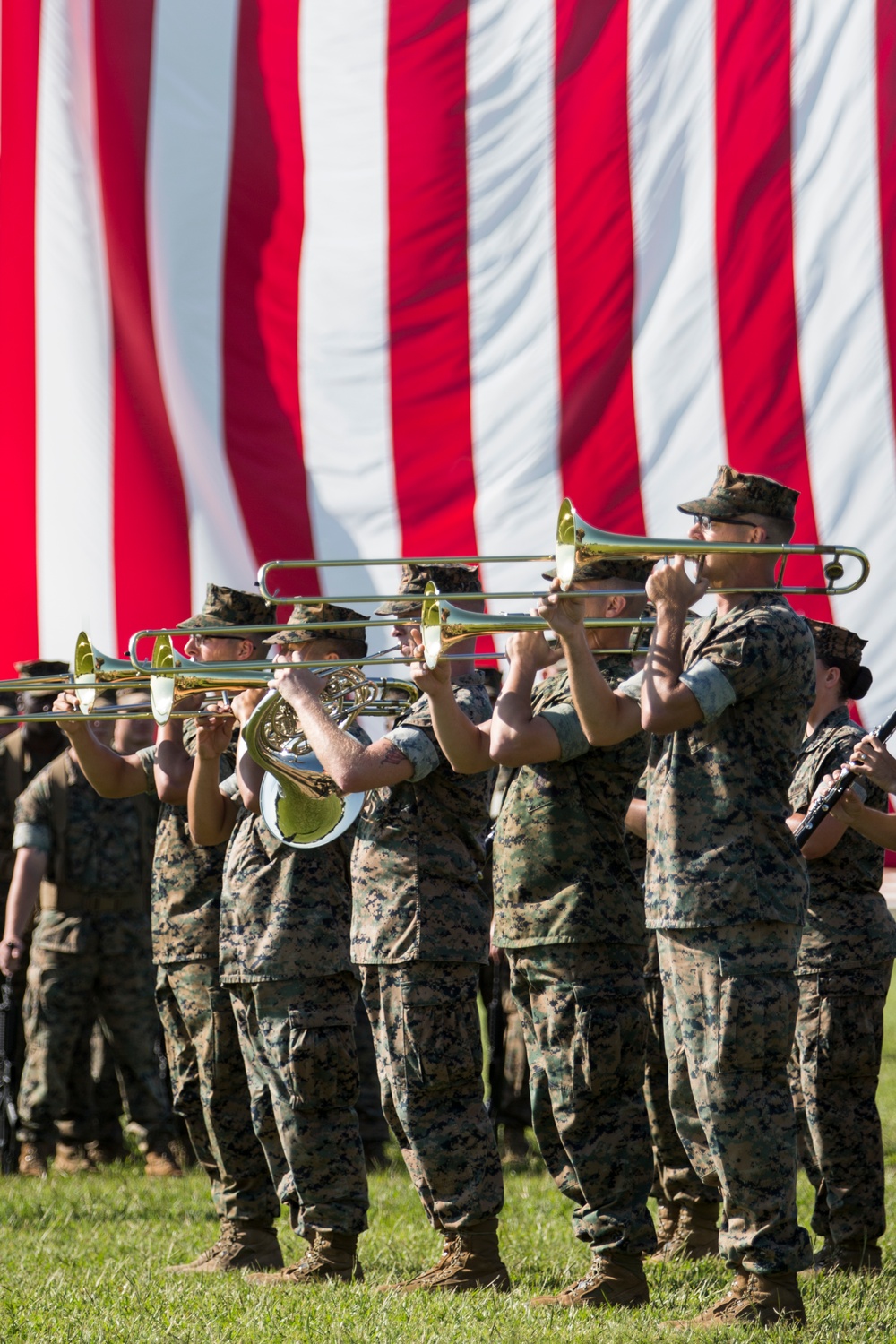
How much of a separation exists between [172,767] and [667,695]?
2621 millimetres

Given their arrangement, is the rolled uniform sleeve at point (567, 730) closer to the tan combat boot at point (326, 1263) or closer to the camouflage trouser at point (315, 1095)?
the camouflage trouser at point (315, 1095)

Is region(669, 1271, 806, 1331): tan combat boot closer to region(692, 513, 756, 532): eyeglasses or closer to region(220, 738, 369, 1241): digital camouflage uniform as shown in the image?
region(220, 738, 369, 1241): digital camouflage uniform

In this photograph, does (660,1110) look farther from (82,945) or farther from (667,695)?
(82,945)

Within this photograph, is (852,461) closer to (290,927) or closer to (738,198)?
(738,198)

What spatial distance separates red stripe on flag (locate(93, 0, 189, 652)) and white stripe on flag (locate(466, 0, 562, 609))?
1.63 m

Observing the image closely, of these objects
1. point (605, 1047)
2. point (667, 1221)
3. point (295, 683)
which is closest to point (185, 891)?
point (295, 683)

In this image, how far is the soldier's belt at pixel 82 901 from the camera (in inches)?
346

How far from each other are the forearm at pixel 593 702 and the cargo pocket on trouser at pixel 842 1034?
1433 millimetres

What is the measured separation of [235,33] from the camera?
9203 millimetres

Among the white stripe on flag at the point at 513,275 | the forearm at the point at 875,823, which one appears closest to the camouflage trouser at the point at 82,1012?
the white stripe on flag at the point at 513,275

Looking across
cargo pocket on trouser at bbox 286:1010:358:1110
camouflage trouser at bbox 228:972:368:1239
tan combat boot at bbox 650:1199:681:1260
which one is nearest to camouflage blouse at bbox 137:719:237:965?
camouflage trouser at bbox 228:972:368:1239

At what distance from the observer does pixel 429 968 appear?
5.27 metres

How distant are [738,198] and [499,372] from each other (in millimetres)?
1480

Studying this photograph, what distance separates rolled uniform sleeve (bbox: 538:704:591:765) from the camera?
16.2ft
